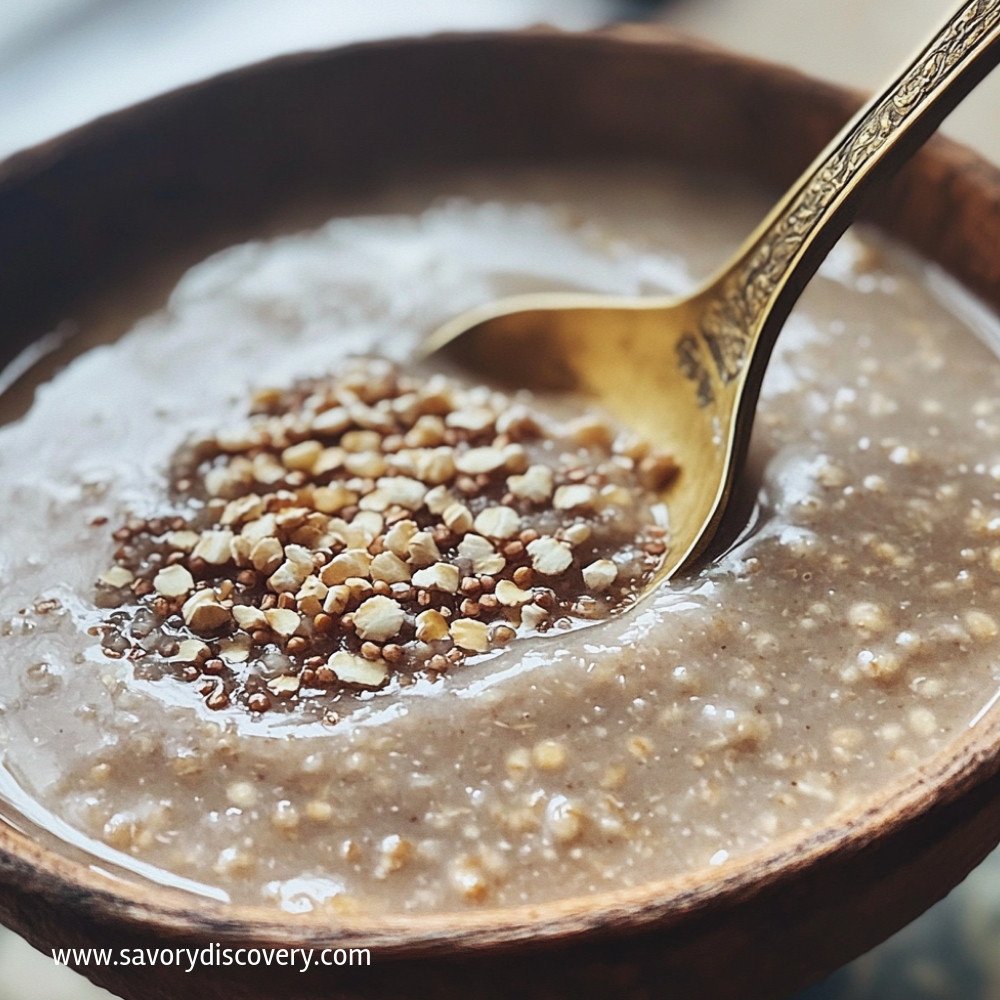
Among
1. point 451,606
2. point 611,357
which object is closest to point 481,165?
point 611,357

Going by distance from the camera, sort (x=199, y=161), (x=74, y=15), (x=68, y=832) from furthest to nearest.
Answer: (x=74, y=15), (x=199, y=161), (x=68, y=832)

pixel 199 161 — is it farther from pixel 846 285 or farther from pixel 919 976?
pixel 919 976

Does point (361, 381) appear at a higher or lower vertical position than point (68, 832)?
higher

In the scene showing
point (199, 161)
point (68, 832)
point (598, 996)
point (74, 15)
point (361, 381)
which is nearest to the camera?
point (598, 996)

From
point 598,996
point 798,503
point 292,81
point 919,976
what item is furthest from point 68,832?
point 292,81

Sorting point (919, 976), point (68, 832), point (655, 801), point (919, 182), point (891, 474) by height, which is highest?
point (919, 182)

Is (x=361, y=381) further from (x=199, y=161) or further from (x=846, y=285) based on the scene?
(x=846, y=285)

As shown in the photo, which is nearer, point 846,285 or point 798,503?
point 798,503
